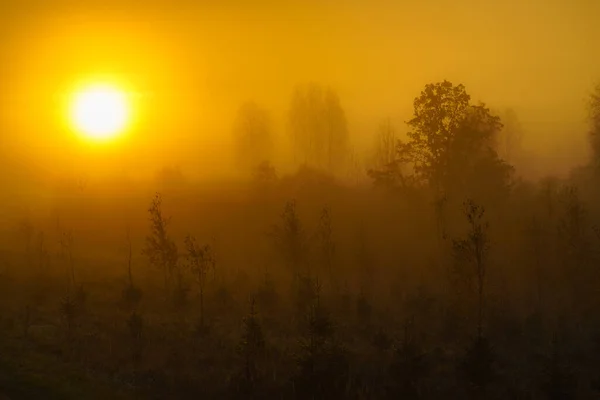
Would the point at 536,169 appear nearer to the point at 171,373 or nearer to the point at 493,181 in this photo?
the point at 493,181

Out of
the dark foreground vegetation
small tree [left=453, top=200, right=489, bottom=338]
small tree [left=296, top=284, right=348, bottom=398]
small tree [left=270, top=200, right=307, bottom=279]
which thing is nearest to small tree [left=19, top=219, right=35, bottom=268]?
the dark foreground vegetation

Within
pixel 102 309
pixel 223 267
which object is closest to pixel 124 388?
pixel 102 309

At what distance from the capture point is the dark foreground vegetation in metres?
27.4

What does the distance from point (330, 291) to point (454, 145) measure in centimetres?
1842

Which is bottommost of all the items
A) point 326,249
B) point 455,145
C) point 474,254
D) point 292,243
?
point 474,254

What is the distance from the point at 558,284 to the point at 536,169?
70986 mm

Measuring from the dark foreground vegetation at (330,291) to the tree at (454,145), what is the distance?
0.13 meters

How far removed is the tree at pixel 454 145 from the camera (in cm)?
5166

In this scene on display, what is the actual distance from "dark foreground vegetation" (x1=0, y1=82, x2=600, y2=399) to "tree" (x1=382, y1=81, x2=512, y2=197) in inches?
5.2

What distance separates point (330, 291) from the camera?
44906 millimetres

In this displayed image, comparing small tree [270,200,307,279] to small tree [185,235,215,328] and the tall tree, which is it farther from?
the tall tree

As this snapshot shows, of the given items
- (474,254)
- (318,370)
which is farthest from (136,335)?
(474,254)

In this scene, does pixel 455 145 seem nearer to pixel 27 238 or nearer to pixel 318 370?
pixel 318 370

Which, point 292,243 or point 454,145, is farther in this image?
point 454,145
